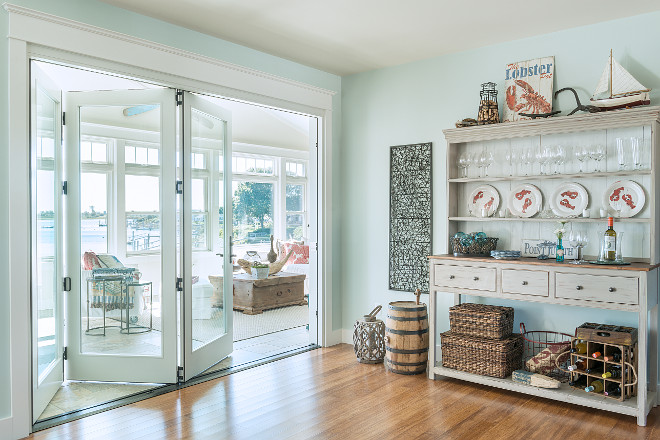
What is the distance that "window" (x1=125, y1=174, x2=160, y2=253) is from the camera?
3.81 metres

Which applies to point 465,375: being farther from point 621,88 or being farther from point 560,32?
point 560,32

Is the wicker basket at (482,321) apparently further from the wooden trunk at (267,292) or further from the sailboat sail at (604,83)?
the wooden trunk at (267,292)

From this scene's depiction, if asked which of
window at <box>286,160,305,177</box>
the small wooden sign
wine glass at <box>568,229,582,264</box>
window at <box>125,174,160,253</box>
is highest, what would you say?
window at <box>286,160,305,177</box>

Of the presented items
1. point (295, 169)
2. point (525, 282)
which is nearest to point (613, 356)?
point (525, 282)

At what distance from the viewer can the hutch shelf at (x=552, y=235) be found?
127 inches

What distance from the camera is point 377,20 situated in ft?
12.2

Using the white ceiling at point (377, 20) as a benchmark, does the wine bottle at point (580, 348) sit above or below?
below

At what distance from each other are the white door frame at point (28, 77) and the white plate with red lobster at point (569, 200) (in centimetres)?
253

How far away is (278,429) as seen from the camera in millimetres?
3057

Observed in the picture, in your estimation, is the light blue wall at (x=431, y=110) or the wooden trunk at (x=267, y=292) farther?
the wooden trunk at (x=267, y=292)

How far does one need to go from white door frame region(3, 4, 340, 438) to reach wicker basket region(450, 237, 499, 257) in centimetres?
209

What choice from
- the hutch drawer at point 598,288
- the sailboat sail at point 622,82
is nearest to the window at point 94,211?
the hutch drawer at point 598,288

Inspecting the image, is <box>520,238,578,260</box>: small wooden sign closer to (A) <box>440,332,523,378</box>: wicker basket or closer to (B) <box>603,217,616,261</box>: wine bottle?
(B) <box>603,217,616,261</box>: wine bottle

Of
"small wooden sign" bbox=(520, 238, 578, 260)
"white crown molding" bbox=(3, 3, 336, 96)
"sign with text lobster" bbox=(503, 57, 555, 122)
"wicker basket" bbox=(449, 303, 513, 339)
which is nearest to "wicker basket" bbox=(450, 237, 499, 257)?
"small wooden sign" bbox=(520, 238, 578, 260)
